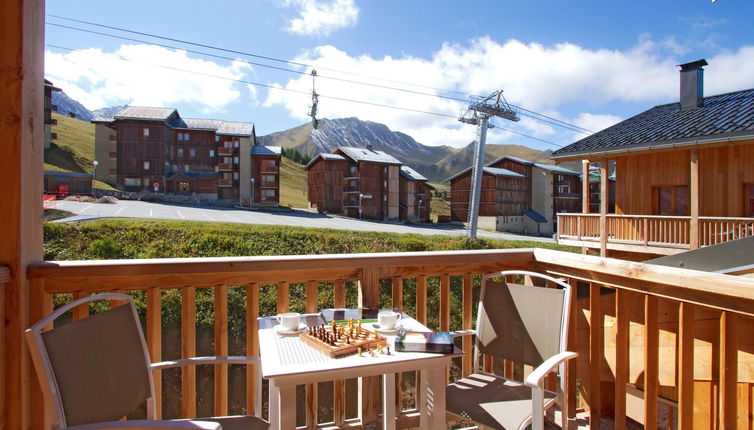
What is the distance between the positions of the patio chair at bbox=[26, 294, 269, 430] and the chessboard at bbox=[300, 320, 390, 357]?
0.34 meters

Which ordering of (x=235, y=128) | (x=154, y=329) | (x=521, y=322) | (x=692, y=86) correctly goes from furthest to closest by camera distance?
1. (x=235, y=128)
2. (x=692, y=86)
3. (x=521, y=322)
4. (x=154, y=329)

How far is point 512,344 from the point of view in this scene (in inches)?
89.0

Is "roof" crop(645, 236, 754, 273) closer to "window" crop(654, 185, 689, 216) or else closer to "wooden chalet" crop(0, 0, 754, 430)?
"wooden chalet" crop(0, 0, 754, 430)

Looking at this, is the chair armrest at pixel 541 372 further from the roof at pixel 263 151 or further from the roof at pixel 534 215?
the roof at pixel 263 151

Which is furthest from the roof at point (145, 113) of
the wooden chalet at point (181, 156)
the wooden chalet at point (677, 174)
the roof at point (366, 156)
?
the wooden chalet at point (677, 174)

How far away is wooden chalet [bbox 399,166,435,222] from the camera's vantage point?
123ft

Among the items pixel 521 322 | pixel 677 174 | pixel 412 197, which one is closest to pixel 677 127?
pixel 677 174

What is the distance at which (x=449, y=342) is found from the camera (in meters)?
1.69

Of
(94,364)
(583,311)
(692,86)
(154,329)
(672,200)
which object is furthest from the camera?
(692,86)

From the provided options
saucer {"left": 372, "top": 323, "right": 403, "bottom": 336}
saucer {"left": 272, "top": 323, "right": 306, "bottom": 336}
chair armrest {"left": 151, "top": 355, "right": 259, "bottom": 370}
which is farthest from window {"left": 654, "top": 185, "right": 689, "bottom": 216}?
chair armrest {"left": 151, "top": 355, "right": 259, "bottom": 370}

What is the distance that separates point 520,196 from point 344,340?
120ft

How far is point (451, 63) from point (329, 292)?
43.0 meters

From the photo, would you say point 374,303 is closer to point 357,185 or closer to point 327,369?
point 327,369

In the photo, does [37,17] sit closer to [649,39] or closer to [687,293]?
[687,293]
